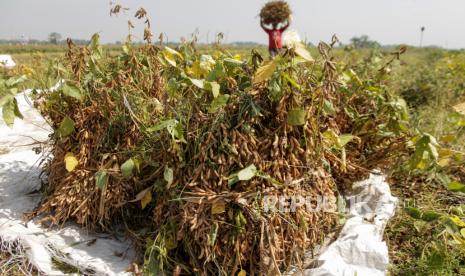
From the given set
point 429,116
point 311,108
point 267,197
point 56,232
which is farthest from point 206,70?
point 429,116

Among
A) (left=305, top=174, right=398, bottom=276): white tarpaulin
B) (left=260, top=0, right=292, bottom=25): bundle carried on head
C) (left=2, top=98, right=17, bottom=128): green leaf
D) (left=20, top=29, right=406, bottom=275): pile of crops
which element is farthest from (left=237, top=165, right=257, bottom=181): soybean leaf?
(left=260, top=0, right=292, bottom=25): bundle carried on head

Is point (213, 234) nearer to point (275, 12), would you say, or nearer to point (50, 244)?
point (50, 244)

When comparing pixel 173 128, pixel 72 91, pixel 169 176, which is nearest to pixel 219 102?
pixel 173 128

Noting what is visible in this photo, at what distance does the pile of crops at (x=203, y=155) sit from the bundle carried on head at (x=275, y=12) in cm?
299

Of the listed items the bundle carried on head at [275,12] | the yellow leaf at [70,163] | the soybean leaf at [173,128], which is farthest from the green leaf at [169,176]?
the bundle carried on head at [275,12]

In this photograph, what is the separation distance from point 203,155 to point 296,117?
360 mm

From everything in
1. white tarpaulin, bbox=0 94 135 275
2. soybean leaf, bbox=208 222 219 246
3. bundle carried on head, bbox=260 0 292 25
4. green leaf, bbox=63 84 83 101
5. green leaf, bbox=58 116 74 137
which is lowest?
white tarpaulin, bbox=0 94 135 275

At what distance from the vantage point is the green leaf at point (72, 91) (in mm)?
1614

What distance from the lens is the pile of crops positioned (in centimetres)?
130

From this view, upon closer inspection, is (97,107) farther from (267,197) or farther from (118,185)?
(267,197)

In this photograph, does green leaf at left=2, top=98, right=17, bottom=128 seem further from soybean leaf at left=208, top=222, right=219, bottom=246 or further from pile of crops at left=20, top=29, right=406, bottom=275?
soybean leaf at left=208, top=222, right=219, bottom=246

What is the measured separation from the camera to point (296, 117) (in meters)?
1.26

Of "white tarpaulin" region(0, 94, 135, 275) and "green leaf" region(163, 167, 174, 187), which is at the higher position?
"green leaf" region(163, 167, 174, 187)

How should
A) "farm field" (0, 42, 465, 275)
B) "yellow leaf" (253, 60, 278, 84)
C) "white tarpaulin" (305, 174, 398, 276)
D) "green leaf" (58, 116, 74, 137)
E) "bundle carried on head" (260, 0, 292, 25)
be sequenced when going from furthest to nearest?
"bundle carried on head" (260, 0, 292, 25) < "green leaf" (58, 116, 74, 137) < "farm field" (0, 42, 465, 275) < "white tarpaulin" (305, 174, 398, 276) < "yellow leaf" (253, 60, 278, 84)
